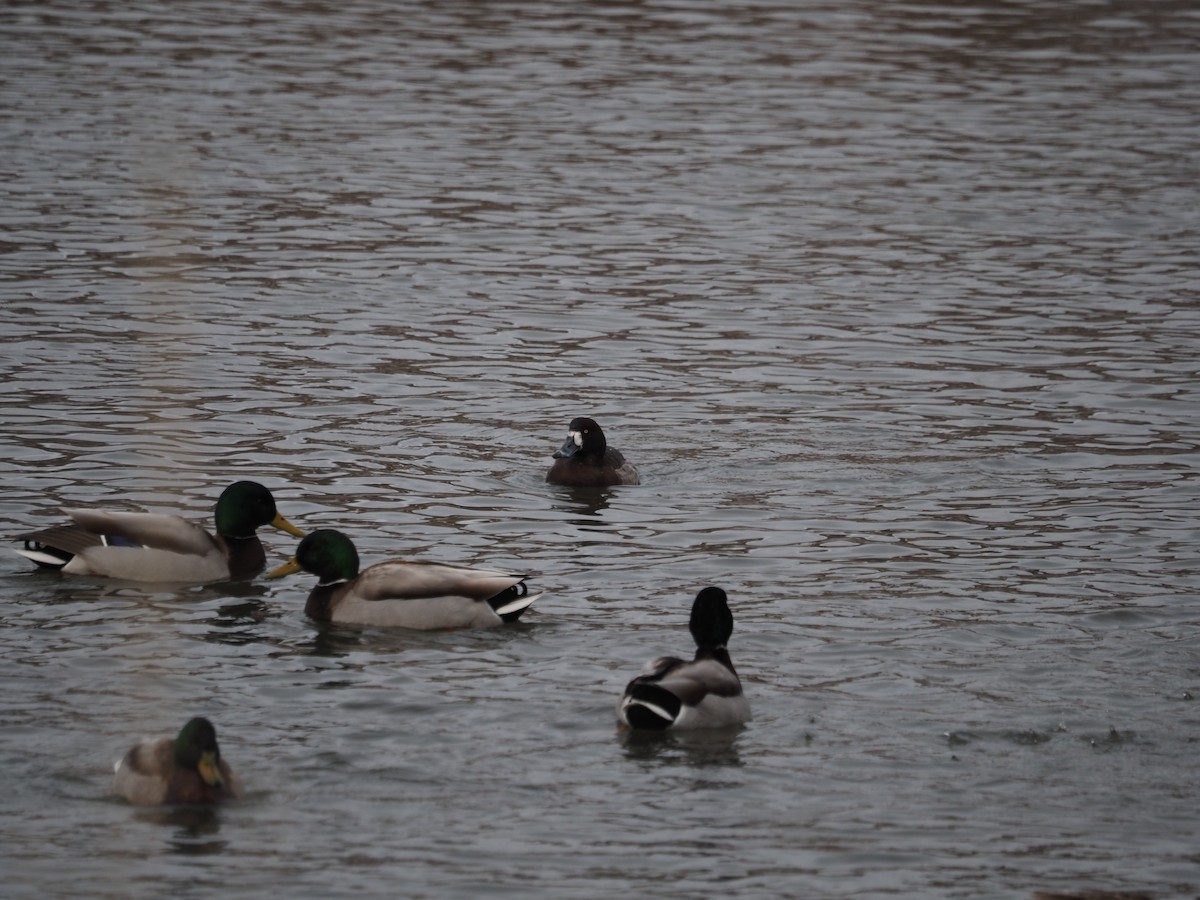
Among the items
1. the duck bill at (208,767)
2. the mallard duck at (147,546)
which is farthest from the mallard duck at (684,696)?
the mallard duck at (147,546)

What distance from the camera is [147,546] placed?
13.4 meters

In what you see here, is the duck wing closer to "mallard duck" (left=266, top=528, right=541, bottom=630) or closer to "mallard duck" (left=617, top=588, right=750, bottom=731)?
"mallard duck" (left=617, top=588, right=750, bottom=731)

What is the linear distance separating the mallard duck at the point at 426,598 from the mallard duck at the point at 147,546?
1080mm

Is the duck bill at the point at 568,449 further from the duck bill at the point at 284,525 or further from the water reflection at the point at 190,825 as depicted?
the water reflection at the point at 190,825

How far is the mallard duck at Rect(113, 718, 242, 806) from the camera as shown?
9688 millimetres

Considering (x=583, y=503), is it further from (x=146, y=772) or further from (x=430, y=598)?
(x=146, y=772)

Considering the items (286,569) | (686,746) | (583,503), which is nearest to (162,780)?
(686,746)

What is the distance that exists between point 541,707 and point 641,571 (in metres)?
2.84

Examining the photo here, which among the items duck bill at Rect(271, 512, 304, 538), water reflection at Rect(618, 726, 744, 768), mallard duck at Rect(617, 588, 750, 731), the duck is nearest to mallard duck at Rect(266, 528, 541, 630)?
duck bill at Rect(271, 512, 304, 538)

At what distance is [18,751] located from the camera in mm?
10398

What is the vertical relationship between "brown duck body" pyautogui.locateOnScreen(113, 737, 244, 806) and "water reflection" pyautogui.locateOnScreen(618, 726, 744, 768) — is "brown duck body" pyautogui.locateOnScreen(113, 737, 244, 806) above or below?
above

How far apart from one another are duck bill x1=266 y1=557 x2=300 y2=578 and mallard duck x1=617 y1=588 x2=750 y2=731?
10.2 ft

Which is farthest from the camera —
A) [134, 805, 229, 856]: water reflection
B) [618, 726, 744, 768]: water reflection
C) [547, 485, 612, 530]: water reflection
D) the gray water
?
[547, 485, 612, 530]: water reflection

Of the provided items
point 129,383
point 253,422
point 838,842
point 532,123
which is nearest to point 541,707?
point 838,842
